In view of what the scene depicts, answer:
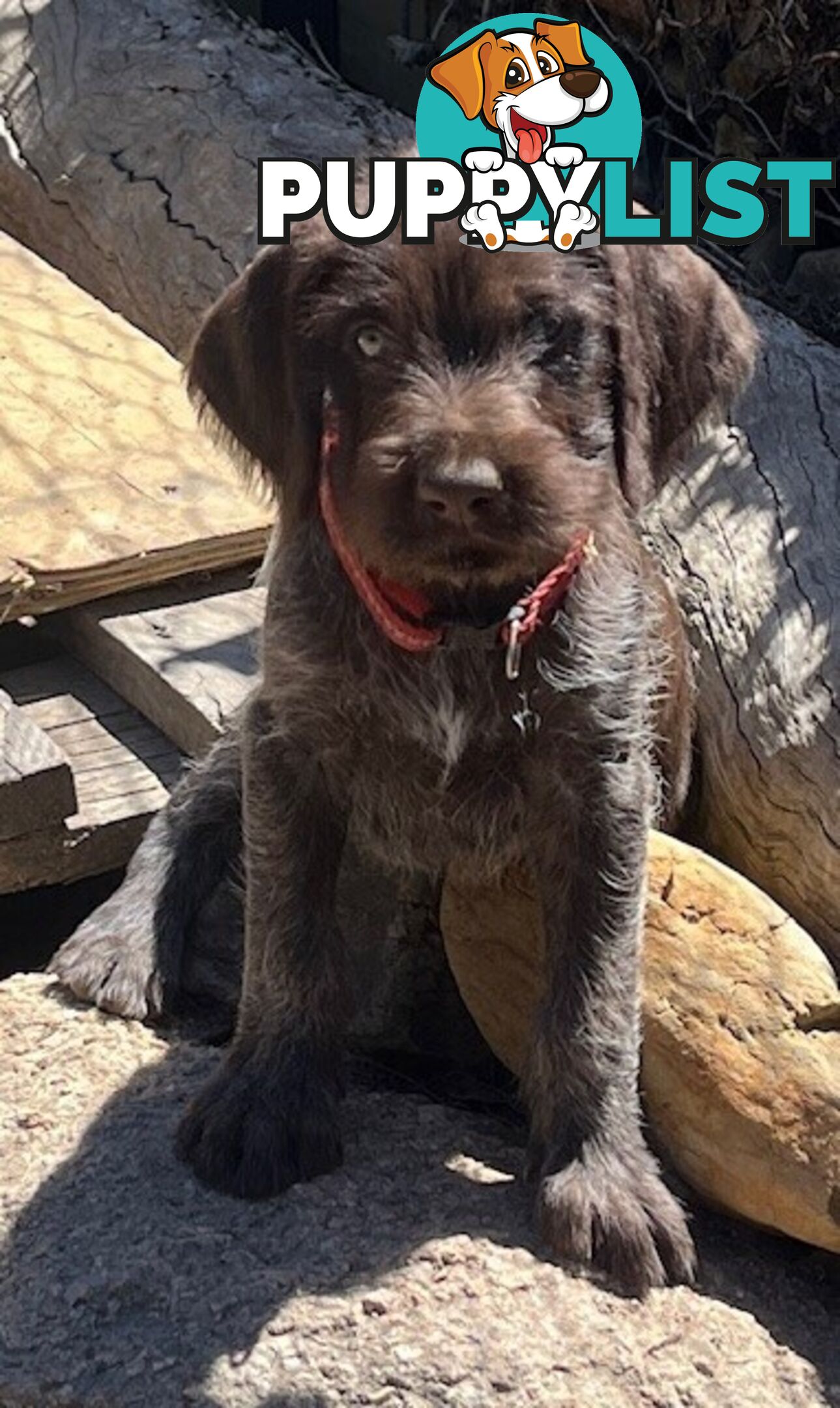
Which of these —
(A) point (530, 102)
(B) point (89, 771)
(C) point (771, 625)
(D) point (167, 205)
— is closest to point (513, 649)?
(C) point (771, 625)

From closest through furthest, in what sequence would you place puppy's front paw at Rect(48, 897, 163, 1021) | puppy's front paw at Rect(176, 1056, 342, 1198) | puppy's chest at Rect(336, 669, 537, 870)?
1. puppy's chest at Rect(336, 669, 537, 870)
2. puppy's front paw at Rect(176, 1056, 342, 1198)
3. puppy's front paw at Rect(48, 897, 163, 1021)

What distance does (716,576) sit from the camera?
496 centimetres

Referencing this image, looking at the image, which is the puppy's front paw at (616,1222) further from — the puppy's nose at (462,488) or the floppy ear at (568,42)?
the floppy ear at (568,42)

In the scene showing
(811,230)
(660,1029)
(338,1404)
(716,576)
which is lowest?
(338,1404)

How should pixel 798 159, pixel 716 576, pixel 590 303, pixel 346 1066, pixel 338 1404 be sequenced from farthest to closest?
pixel 798 159 < pixel 716 576 < pixel 346 1066 < pixel 590 303 < pixel 338 1404

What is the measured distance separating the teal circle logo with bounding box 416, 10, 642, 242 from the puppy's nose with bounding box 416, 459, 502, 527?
2.40 ft

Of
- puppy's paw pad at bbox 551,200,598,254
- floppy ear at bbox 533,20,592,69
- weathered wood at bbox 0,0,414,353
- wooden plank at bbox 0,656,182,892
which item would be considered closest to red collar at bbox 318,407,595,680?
puppy's paw pad at bbox 551,200,598,254

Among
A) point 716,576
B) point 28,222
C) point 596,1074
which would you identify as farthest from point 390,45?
point 596,1074

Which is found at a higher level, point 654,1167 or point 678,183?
point 678,183

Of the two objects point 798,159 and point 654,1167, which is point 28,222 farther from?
point 654,1167

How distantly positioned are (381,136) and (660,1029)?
3662mm

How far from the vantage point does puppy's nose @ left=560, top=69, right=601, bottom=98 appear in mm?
4684

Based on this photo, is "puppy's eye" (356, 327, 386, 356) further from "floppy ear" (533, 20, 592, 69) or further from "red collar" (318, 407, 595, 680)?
"floppy ear" (533, 20, 592, 69)

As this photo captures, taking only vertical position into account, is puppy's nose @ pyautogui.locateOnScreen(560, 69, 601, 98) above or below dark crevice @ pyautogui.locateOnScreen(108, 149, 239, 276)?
above
